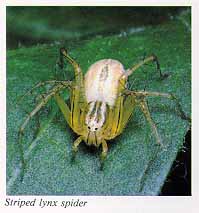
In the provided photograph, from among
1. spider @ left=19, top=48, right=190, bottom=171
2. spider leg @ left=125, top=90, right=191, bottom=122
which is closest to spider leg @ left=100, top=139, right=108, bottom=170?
spider @ left=19, top=48, right=190, bottom=171

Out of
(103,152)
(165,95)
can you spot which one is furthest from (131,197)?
(165,95)

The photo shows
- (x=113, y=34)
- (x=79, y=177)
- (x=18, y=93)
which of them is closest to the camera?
(x=79, y=177)

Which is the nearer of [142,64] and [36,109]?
[36,109]

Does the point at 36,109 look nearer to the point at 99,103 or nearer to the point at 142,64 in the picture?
the point at 99,103

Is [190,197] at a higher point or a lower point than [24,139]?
lower

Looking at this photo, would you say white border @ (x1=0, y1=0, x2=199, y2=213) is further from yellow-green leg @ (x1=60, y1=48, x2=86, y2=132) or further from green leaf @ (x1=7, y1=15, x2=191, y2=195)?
yellow-green leg @ (x1=60, y1=48, x2=86, y2=132)

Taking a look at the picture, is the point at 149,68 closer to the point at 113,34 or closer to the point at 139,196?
the point at 113,34
